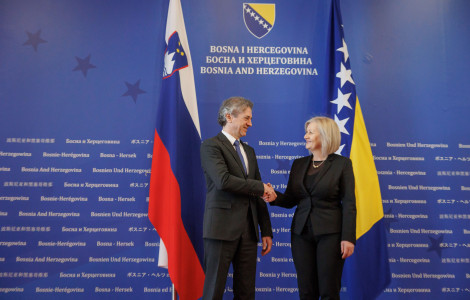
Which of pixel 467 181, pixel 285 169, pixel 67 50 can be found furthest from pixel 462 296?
pixel 67 50

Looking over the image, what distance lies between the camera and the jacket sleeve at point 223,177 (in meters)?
2.26

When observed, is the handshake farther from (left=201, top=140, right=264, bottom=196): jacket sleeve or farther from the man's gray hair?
the man's gray hair

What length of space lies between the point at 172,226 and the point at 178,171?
45 cm

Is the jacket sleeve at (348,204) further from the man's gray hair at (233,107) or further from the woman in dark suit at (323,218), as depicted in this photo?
the man's gray hair at (233,107)

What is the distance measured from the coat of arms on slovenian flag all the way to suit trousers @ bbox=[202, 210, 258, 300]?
190 centimetres

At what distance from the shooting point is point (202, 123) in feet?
11.1

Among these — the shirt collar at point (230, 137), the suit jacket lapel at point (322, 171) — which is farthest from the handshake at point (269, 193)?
the shirt collar at point (230, 137)

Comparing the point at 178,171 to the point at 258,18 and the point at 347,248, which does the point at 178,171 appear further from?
the point at 258,18

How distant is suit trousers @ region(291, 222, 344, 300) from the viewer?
2219 mm

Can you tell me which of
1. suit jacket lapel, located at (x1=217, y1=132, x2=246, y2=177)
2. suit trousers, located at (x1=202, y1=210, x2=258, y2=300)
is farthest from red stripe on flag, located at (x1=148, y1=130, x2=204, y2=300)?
suit jacket lapel, located at (x1=217, y1=132, x2=246, y2=177)

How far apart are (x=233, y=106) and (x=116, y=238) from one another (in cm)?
171

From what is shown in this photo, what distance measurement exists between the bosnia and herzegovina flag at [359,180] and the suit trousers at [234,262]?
1.10 m

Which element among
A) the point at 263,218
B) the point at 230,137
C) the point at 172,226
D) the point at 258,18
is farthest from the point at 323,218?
the point at 258,18

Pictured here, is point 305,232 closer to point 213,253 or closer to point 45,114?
point 213,253
